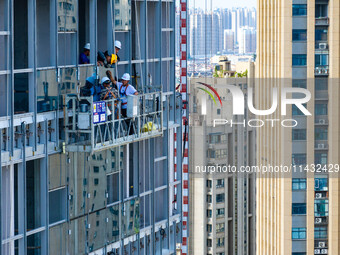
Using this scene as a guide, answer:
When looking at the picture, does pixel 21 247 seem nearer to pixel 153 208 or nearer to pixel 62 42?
pixel 62 42

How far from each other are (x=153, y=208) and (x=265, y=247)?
6762 cm

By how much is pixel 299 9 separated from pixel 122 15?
59.8 metres

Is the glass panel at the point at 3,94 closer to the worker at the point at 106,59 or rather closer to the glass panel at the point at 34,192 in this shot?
the glass panel at the point at 34,192

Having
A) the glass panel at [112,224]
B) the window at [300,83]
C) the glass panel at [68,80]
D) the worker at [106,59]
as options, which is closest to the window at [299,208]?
the window at [300,83]

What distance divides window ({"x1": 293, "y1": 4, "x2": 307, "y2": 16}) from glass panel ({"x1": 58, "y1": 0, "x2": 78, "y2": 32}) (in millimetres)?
62265

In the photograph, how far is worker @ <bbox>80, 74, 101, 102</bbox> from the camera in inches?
963

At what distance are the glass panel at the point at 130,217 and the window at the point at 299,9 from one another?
59125mm

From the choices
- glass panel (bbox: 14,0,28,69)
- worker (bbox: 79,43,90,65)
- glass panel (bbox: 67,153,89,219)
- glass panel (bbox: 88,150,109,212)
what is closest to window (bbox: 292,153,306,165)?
glass panel (bbox: 88,150,109,212)

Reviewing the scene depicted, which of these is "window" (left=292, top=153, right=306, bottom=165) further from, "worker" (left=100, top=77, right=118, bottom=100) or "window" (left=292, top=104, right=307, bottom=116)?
"worker" (left=100, top=77, right=118, bottom=100)

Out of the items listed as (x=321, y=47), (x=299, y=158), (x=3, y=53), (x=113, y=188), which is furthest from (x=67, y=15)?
(x=321, y=47)

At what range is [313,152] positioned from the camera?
8675cm

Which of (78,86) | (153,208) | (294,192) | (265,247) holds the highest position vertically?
(78,86)

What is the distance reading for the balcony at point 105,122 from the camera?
2367cm

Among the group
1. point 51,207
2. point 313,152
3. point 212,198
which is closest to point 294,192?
point 313,152
